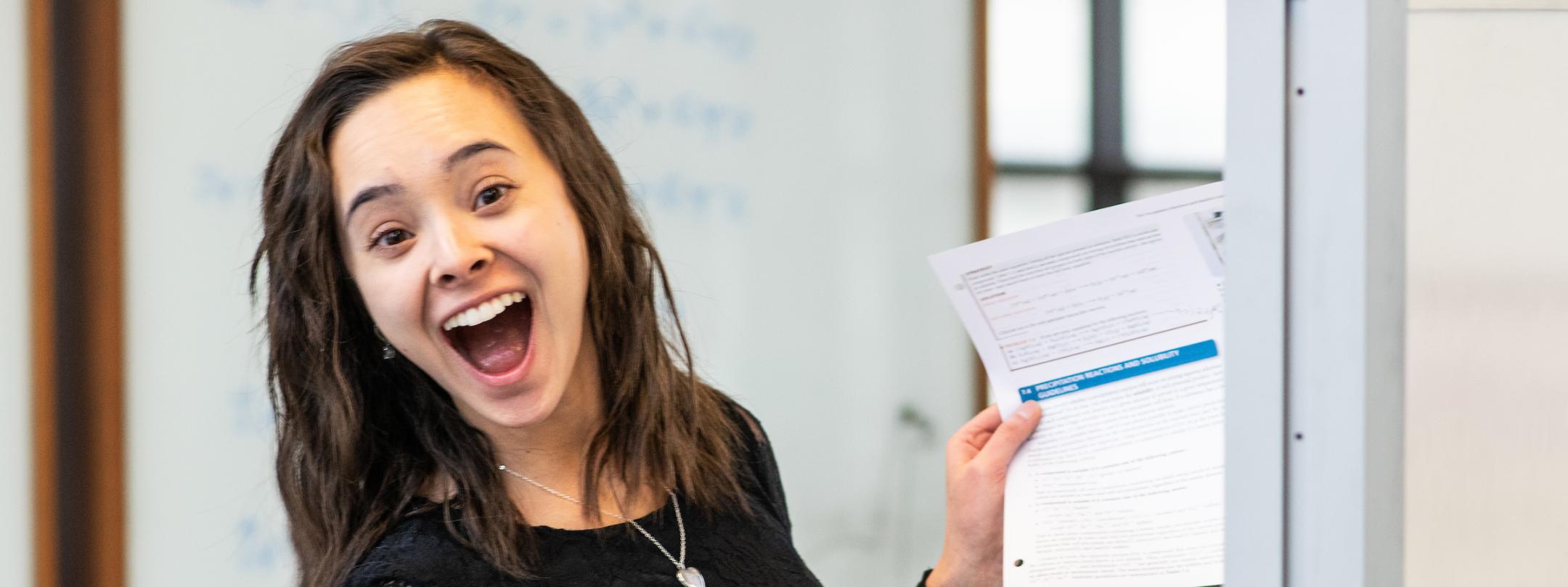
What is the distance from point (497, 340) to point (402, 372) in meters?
0.08

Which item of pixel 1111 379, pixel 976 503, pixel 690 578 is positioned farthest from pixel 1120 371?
pixel 690 578

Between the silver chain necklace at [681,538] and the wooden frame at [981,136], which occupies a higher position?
the wooden frame at [981,136]

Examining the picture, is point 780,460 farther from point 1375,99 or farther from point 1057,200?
point 1375,99

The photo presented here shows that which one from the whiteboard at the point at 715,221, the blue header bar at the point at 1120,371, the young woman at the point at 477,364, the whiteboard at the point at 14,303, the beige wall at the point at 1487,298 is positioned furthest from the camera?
the whiteboard at the point at 715,221

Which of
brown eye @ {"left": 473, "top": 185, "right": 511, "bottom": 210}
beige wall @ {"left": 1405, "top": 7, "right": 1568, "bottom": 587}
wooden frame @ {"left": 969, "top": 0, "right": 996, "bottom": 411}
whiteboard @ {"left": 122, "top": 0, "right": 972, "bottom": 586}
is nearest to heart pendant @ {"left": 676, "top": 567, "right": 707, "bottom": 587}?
brown eye @ {"left": 473, "top": 185, "right": 511, "bottom": 210}

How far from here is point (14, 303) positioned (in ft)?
4.08

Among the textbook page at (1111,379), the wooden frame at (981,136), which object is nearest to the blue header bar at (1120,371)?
the textbook page at (1111,379)

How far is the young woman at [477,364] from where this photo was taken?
2.77 feet

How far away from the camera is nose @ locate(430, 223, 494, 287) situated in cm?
83

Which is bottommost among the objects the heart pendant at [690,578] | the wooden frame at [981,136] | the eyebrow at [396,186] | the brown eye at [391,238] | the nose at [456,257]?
the heart pendant at [690,578]

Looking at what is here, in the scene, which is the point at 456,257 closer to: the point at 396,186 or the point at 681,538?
the point at 396,186

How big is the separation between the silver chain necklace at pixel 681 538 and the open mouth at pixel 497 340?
0.25ft

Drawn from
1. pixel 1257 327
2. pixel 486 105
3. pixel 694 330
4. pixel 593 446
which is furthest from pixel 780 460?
pixel 1257 327

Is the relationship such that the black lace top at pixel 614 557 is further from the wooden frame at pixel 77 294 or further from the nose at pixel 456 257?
the wooden frame at pixel 77 294
